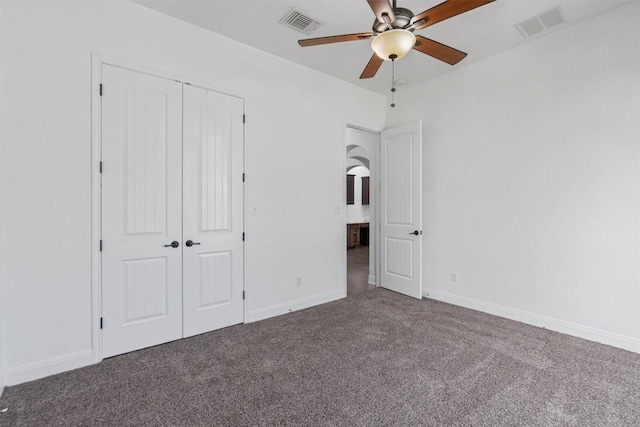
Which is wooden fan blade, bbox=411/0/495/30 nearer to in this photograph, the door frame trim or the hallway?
the door frame trim

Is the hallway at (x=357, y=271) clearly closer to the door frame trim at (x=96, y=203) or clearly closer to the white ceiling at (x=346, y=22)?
the door frame trim at (x=96, y=203)

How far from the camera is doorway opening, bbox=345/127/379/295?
4840mm

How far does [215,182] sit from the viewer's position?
305 centimetres

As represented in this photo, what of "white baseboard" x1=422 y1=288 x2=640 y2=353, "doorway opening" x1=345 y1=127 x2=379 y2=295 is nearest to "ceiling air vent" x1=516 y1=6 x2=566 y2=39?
"doorway opening" x1=345 y1=127 x2=379 y2=295

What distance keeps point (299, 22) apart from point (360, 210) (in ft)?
23.3

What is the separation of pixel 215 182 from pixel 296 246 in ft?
4.06

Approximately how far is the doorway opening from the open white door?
261 millimetres

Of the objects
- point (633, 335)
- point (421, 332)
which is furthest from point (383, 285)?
point (633, 335)

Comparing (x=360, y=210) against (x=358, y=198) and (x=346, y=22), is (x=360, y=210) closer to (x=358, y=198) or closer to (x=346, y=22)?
(x=358, y=198)

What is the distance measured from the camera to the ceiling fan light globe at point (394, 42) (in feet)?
6.29

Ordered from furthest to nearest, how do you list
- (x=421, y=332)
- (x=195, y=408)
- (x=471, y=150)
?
(x=471, y=150)
(x=421, y=332)
(x=195, y=408)

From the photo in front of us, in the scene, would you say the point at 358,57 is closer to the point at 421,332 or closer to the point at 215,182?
the point at 215,182

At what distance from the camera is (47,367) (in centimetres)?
224

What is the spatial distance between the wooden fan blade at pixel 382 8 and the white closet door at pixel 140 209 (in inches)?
77.4
